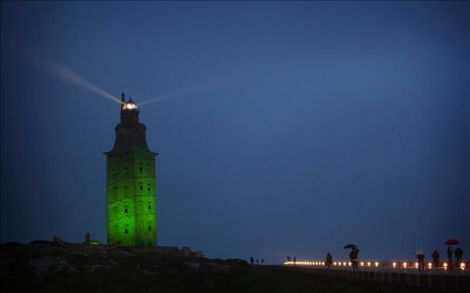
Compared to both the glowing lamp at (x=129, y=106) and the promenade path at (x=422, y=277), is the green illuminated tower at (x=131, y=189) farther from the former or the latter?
the promenade path at (x=422, y=277)

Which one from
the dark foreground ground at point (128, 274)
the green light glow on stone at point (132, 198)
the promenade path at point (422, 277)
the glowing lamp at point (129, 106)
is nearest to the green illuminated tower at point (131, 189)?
the green light glow on stone at point (132, 198)

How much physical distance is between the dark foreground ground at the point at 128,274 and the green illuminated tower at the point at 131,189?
12241mm

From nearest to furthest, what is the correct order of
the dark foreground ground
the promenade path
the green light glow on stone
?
the promenade path → the dark foreground ground → the green light glow on stone

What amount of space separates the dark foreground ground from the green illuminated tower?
12.2m

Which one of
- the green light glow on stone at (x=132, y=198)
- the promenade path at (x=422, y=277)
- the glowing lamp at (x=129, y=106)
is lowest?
the promenade path at (x=422, y=277)

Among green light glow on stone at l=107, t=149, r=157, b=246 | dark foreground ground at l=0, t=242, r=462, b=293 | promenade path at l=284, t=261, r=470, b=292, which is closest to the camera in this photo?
promenade path at l=284, t=261, r=470, b=292

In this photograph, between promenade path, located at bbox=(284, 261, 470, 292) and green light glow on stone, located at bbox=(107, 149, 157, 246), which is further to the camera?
green light glow on stone, located at bbox=(107, 149, 157, 246)

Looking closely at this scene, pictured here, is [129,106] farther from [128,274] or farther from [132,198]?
[128,274]

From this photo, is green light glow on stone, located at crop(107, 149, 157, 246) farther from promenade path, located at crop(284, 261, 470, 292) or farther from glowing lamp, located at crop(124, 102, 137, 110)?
promenade path, located at crop(284, 261, 470, 292)

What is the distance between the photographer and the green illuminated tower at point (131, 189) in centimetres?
9225

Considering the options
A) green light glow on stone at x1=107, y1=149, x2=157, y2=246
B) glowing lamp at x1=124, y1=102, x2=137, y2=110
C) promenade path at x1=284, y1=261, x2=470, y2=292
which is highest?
glowing lamp at x1=124, y1=102, x2=137, y2=110

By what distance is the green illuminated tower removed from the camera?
3632 inches

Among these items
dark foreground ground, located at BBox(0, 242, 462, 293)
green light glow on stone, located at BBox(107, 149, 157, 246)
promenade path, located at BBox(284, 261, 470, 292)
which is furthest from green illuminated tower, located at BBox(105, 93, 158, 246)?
promenade path, located at BBox(284, 261, 470, 292)

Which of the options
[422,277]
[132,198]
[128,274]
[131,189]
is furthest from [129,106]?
[422,277]
